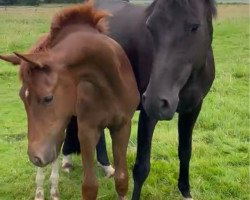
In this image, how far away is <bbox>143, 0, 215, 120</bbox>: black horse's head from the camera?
2.94 meters

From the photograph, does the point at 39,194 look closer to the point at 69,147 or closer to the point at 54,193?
the point at 54,193

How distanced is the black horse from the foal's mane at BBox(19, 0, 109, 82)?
1.11 feet

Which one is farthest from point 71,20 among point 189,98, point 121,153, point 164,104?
point 189,98

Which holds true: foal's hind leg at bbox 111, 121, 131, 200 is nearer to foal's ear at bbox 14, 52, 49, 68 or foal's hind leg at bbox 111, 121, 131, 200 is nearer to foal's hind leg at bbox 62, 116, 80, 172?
foal's ear at bbox 14, 52, 49, 68

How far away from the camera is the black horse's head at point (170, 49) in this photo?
2.94 metres

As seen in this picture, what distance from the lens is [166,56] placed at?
300cm

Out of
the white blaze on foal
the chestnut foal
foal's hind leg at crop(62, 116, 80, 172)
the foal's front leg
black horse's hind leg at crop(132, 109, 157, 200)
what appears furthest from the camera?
foal's hind leg at crop(62, 116, 80, 172)

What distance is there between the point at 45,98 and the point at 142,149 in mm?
1454

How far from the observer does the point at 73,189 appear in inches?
174

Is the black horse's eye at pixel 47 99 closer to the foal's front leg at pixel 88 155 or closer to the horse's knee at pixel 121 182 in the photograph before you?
the foal's front leg at pixel 88 155

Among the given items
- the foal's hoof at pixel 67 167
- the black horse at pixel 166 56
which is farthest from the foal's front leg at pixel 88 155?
the foal's hoof at pixel 67 167

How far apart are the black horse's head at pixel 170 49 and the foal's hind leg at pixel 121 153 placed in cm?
37

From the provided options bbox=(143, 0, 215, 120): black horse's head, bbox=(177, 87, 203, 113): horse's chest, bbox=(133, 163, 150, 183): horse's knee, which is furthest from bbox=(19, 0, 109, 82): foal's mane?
bbox=(133, 163, 150, 183): horse's knee

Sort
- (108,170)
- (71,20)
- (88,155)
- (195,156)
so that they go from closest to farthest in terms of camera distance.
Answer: (71,20)
(88,155)
(108,170)
(195,156)
